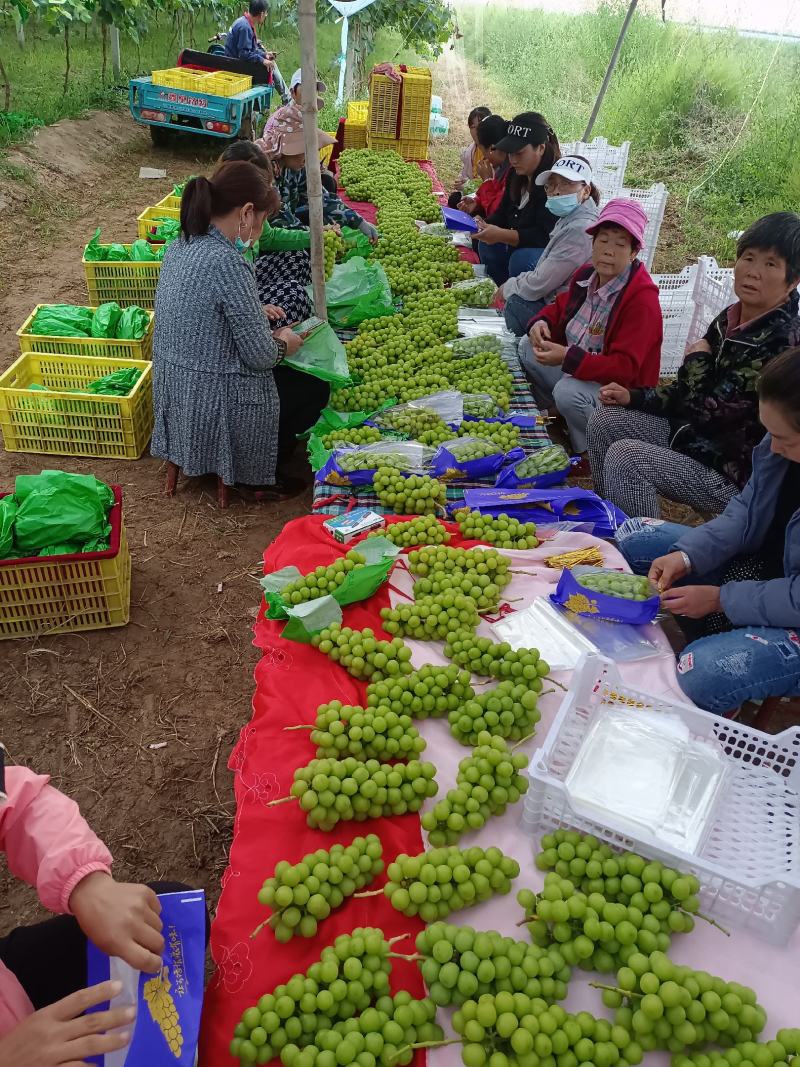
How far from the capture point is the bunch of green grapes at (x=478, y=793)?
1699 millimetres

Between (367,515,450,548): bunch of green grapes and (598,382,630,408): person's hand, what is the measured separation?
142 centimetres

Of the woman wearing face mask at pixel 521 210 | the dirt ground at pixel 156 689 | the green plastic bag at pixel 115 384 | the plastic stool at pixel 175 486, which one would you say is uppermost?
the woman wearing face mask at pixel 521 210

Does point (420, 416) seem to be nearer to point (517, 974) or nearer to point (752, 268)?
point (752, 268)

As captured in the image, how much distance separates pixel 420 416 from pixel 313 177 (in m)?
1.28

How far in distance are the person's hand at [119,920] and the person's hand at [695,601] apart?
1.78 meters

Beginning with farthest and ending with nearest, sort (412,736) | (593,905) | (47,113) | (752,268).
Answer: (47,113)
(752,268)
(412,736)
(593,905)

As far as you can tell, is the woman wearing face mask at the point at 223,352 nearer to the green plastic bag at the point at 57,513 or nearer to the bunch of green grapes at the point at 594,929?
the green plastic bag at the point at 57,513

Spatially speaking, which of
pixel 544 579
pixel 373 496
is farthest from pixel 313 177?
pixel 544 579

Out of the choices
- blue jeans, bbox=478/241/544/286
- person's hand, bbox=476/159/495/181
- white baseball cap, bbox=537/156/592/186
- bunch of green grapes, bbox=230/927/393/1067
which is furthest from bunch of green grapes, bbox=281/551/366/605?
person's hand, bbox=476/159/495/181

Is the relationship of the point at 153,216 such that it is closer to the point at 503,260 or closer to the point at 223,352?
the point at 503,260

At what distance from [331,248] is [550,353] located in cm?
204

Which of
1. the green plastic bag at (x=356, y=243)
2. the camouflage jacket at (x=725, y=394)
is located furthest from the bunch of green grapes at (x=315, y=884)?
the green plastic bag at (x=356, y=243)

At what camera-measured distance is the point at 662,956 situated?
53.7 inches

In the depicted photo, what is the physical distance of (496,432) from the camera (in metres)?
3.51
